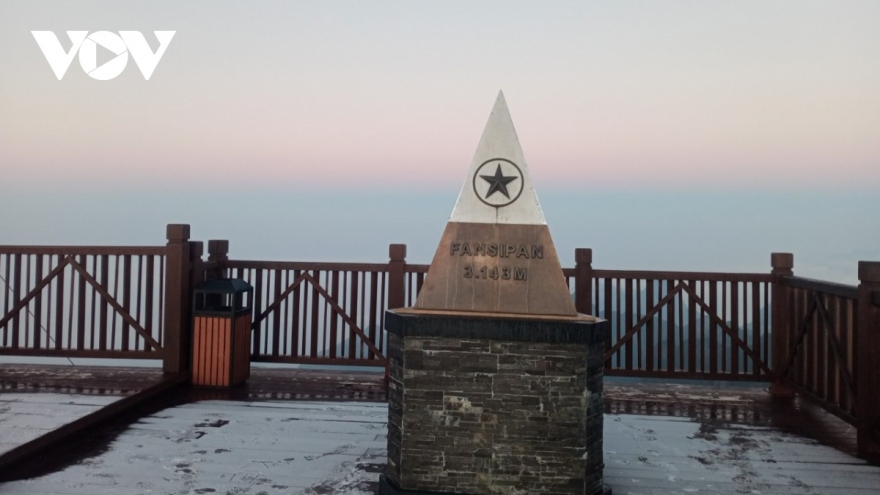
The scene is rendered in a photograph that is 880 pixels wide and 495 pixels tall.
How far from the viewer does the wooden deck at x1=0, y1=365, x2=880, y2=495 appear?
5094 millimetres

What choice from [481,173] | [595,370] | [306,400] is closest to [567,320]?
[595,370]

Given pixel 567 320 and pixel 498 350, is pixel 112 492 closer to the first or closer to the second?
pixel 498 350

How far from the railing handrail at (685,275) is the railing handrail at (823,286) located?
0.30 meters

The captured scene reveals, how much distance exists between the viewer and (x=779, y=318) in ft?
27.6

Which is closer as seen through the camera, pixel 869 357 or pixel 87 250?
pixel 869 357

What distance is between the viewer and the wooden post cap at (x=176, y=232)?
837 cm

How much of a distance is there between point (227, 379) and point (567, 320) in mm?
5054

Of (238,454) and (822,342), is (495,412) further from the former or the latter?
(822,342)

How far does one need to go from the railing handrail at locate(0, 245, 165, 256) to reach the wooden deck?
56.6 inches

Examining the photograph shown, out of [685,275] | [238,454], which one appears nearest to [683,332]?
[685,275]

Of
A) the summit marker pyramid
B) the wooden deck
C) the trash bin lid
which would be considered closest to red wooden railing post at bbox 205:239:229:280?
the trash bin lid

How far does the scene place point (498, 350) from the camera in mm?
4566

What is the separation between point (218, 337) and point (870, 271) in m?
6.63

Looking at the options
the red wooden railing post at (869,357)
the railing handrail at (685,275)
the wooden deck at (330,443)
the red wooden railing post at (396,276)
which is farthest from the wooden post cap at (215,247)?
the red wooden railing post at (869,357)
